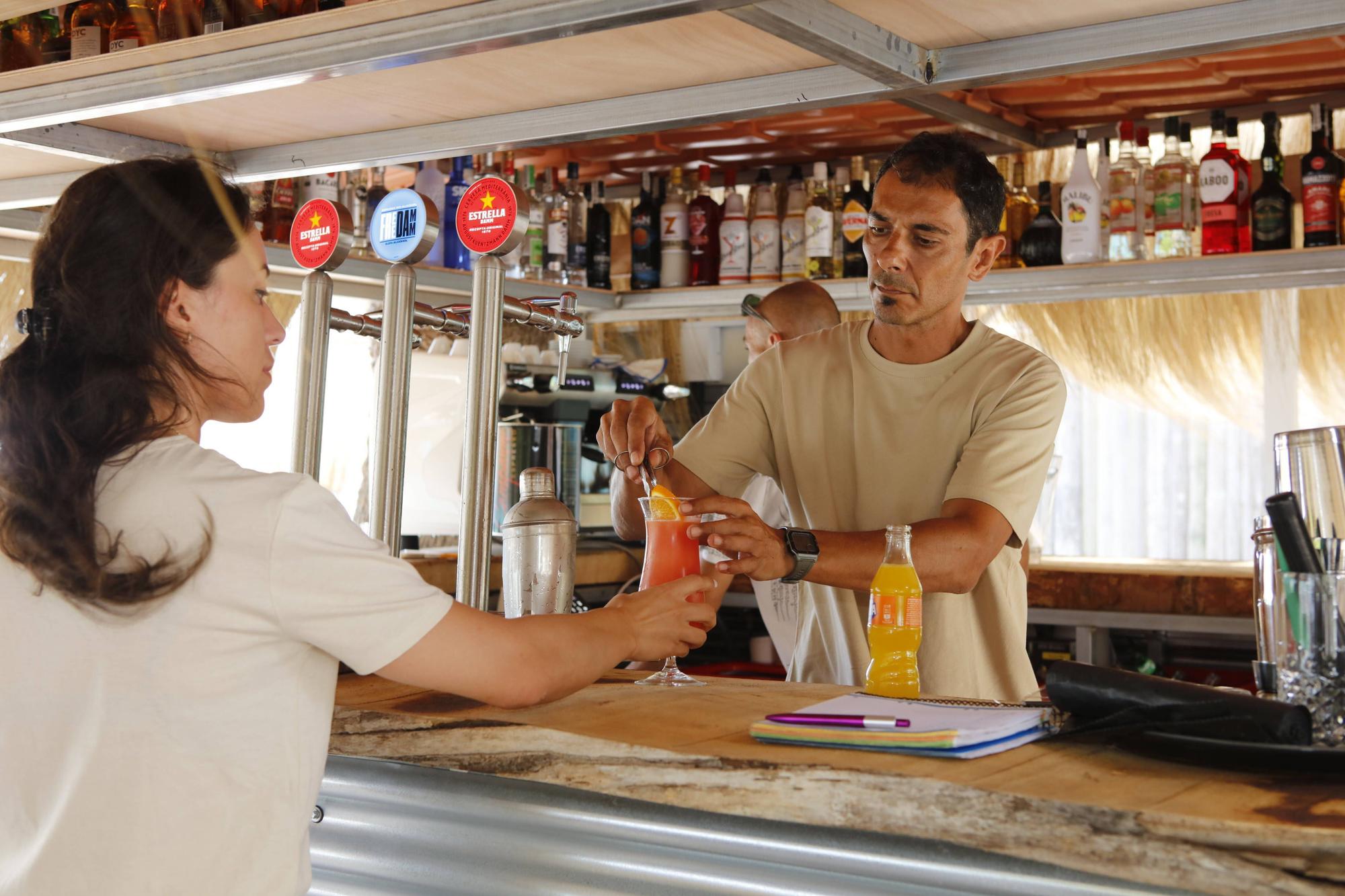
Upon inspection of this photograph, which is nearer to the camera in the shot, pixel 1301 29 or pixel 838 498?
pixel 1301 29

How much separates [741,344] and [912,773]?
3612 mm

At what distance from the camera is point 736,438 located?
2150 mm

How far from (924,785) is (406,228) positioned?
123 cm

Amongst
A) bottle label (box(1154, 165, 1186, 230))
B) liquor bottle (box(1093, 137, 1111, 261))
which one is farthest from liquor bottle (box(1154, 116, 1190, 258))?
liquor bottle (box(1093, 137, 1111, 261))

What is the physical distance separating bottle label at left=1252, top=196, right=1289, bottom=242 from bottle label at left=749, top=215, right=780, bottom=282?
130 centimetres

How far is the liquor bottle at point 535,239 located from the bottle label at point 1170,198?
5.53ft

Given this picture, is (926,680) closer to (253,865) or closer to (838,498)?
(838,498)

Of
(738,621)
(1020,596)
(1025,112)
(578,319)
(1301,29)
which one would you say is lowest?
(738,621)

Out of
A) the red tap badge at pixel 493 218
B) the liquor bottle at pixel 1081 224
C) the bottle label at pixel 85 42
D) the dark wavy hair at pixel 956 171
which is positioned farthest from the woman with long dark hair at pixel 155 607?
the liquor bottle at pixel 1081 224

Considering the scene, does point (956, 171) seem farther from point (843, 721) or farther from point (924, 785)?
point (924, 785)

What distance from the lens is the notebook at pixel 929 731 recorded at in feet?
3.70

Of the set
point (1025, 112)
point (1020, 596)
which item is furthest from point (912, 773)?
point (1025, 112)

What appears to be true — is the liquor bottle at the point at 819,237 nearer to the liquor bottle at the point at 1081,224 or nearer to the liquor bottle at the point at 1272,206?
the liquor bottle at the point at 1081,224

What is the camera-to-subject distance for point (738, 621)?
13.0 feet
